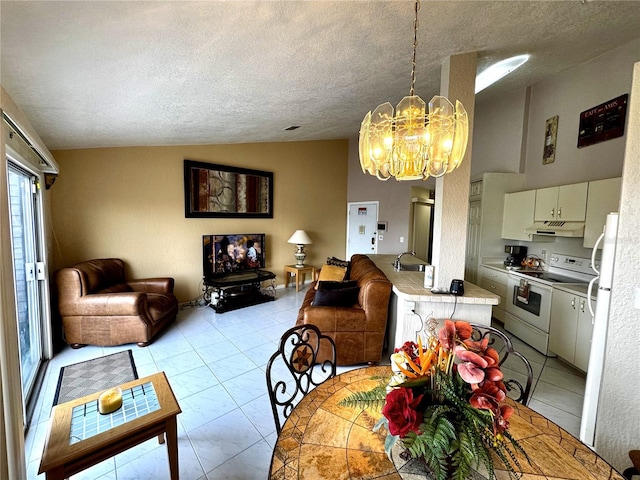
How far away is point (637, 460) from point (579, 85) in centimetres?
375

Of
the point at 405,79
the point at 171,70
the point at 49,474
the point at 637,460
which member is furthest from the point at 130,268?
the point at 637,460

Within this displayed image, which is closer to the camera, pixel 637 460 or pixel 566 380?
pixel 637 460

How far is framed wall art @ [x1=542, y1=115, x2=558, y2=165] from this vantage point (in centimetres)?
355

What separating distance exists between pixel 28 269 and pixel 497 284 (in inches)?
208

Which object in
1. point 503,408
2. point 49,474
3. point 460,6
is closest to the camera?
point 503,408

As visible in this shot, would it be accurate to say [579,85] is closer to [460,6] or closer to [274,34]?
[460,6]

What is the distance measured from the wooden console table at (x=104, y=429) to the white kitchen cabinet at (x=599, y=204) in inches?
152

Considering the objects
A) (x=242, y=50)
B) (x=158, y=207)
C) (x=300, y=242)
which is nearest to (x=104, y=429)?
(x=242, y=50)

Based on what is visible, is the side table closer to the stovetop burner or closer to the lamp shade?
the lamp shade

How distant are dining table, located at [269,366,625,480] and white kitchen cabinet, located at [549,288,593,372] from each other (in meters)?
1.98

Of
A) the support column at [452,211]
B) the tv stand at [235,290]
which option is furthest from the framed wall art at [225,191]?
the support column at [452,211]

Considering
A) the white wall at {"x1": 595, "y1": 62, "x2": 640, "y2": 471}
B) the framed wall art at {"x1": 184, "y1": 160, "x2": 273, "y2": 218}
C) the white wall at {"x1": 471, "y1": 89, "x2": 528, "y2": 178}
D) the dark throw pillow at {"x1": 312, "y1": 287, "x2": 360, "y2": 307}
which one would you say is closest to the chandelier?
the white wall at {"x1": 595, "y1": 62, "x2": 640, "y2": 471}

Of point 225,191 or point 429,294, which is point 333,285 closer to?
point 429,294

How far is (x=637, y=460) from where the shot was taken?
4.04ft
